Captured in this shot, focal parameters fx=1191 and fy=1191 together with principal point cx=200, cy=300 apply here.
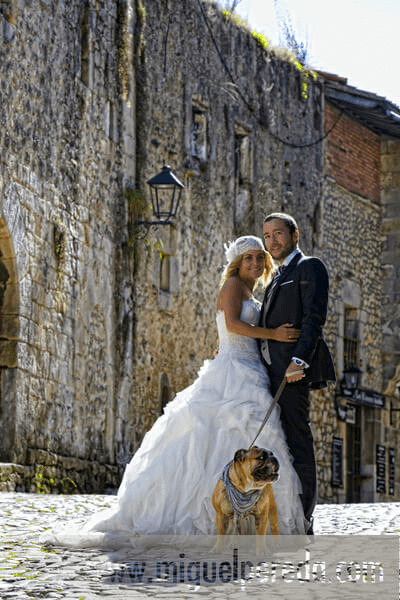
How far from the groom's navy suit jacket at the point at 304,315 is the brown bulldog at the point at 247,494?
780 millimetres

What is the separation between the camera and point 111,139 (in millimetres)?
12992

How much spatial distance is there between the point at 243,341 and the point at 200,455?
0.67 metres

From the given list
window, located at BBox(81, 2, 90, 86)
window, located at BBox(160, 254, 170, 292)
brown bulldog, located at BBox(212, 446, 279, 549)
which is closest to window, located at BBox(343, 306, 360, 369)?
window, located at BBox(160, 254, 170, 292)

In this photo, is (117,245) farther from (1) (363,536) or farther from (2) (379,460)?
(2) (379,460)

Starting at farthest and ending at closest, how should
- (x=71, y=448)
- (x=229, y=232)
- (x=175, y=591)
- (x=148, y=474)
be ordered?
(x=229, y=232)
(x=71, y=448)
(x=148, y=474)
(x=175, y=591)

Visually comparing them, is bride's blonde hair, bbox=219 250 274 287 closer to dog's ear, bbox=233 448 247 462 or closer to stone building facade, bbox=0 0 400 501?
dog's ear, bbox=233 448 247 462

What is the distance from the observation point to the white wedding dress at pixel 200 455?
566 centimetres

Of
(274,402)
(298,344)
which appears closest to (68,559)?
(274,402)

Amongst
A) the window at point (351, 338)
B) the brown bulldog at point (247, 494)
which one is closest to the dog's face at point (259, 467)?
the brown bulldog at point (247, 494)

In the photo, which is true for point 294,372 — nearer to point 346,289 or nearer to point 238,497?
point 238,497

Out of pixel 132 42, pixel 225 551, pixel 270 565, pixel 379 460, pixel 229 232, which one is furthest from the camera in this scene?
pixel 379 460

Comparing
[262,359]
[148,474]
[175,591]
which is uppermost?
[262,359]

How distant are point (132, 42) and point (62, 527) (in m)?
8.89

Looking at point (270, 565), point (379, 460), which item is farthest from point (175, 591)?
point (379, 460)
